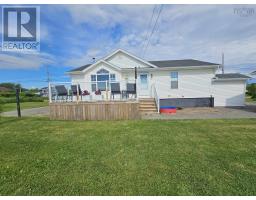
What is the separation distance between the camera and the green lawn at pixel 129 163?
253 centimetres

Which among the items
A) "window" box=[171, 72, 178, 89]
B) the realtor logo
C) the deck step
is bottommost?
the deck step

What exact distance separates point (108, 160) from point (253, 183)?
266cm

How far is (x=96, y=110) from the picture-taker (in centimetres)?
→ 860

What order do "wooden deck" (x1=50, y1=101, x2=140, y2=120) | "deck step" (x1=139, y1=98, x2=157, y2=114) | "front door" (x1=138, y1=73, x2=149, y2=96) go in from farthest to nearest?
"front door" (x1=138, y1=73, x2=149, y2=96), "deck step" (x1=139, y1=98, x2=157, y2=114), "wooden deck" (x1=50, y1=101, x2=140, y2=120)

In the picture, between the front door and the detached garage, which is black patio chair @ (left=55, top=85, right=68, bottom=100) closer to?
the front door

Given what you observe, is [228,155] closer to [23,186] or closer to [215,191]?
[215,191]

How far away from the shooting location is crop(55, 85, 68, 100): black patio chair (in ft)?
30.9

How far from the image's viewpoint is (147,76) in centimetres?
1417

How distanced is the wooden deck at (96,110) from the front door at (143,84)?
18.6 feet

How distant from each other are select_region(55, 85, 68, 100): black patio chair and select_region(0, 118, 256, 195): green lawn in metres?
4.16

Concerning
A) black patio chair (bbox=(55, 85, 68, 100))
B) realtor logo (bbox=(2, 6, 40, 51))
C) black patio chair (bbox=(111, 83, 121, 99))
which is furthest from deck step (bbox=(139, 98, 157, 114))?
realtor logo (bbox=(2, 6, 40, 51))

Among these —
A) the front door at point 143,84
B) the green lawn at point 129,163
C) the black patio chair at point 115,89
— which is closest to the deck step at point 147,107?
Answer: the black patio chair at point 115,89

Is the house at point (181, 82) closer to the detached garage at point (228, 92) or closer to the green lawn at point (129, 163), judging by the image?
the detached garage at point (228, 92)
